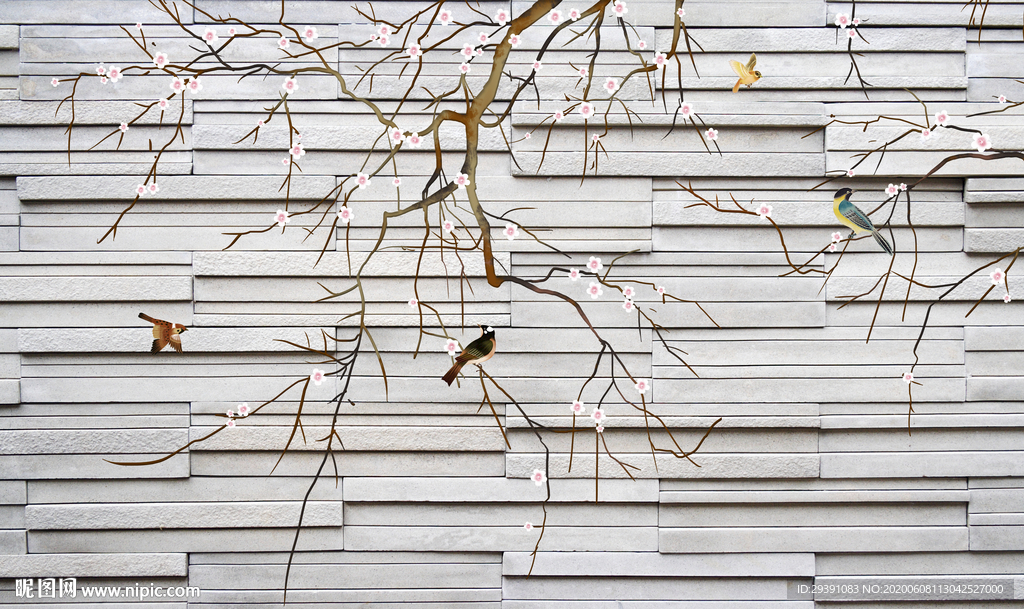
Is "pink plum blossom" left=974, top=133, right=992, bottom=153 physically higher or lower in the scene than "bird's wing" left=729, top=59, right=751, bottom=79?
lower

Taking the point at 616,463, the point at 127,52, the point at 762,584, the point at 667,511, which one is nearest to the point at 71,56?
the point at 127,52

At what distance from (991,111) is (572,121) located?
1.01 metres

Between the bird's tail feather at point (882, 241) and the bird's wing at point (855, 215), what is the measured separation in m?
0.02

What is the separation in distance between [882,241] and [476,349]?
100cm

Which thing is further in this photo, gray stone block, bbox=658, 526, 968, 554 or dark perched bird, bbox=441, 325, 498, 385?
gray stone block, bbox=658, 526, 968, 554

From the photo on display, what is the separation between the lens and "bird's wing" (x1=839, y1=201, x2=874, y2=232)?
1621 millimetres

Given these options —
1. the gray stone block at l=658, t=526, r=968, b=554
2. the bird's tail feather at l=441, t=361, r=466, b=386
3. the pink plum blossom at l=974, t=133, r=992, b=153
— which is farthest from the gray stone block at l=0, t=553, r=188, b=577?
the pink plum blossom at l=974, t=133, r=992, b=153

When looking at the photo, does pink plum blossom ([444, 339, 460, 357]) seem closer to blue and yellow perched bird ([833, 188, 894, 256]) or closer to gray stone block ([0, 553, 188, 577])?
gray stone block ([0, 553, 188, 577])

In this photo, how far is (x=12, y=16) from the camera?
167cm

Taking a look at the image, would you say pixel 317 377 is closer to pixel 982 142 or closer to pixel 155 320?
pixel 155 320

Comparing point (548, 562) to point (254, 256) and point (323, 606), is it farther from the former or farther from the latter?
point (254, 256)

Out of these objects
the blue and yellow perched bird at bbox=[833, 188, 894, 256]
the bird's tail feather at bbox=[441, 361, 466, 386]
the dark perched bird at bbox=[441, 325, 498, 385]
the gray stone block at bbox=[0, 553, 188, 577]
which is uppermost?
the blue and yellow perched bird at bbox=[833, 188, 894, 256]

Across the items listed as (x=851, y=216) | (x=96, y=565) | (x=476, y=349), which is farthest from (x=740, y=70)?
(x=96, y=565)

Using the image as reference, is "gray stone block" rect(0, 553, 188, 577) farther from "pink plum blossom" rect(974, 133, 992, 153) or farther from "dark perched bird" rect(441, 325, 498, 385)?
"pink plum blossom" rect(974, 133, 992, 153)
